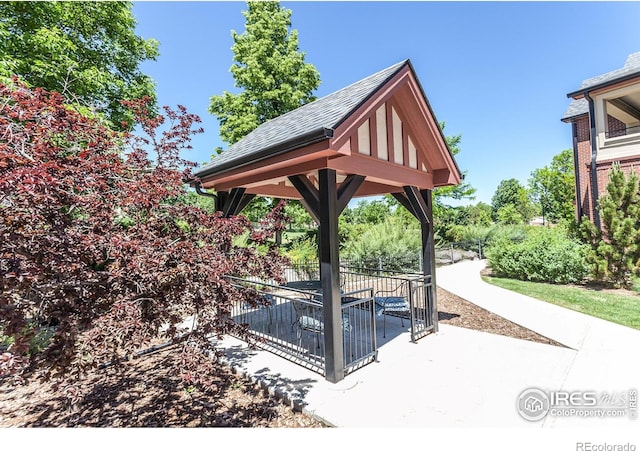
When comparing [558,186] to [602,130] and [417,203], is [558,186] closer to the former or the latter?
[602,130]

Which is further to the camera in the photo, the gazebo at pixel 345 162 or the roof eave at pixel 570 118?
the roof eave at pixel 570 118

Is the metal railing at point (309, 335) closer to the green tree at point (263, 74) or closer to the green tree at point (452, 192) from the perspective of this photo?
the green tree at point (263, 74)

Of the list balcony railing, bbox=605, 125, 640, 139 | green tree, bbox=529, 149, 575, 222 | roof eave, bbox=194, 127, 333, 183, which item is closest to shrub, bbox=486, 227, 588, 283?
balcony railing, bbox=605, 125, 640, 139

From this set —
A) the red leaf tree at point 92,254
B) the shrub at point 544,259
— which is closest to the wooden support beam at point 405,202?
the red leaf tree at point 92,254

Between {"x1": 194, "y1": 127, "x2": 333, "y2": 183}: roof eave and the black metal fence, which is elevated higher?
{"x1": 194, "y1": 127, "x2": 333, "y2": 183}: roof eave

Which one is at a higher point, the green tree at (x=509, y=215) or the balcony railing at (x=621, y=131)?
the balcony railing at (x=621, y=131)

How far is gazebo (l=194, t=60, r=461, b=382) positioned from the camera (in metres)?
3.80

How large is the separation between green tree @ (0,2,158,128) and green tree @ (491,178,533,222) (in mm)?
41988

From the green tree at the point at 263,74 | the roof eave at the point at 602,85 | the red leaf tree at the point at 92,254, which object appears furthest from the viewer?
the green tree at the point at 263,74

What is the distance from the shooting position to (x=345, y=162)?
4.05 m

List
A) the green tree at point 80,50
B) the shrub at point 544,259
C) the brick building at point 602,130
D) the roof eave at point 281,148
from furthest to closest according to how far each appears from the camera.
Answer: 1. the brick building at point 602,130
2. the shrub at point 544,259
3. the green tree at point 80,50
4. the roof eave at point 281,148

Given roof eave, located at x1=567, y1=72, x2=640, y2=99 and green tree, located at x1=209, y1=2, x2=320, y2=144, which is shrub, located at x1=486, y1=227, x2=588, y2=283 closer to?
roof eave, located at x1=567, y1=72, x2=640, y2=99

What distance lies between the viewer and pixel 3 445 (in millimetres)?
2709

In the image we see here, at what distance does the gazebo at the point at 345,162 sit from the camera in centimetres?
380
